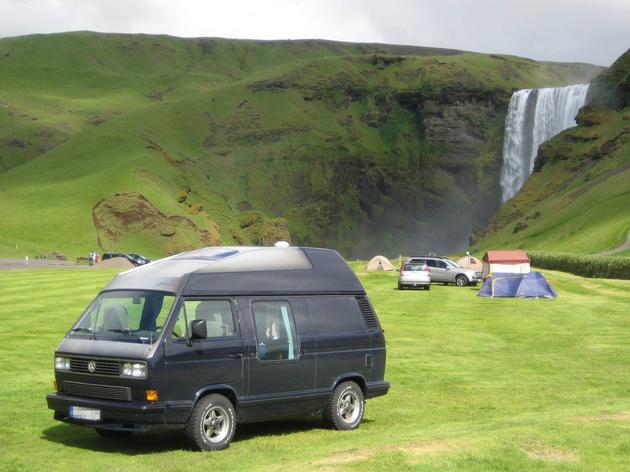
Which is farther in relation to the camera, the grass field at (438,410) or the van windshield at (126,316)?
the van windshield at (126,316)

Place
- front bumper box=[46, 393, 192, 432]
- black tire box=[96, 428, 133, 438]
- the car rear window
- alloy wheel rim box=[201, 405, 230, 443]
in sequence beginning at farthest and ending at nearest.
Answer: the car rear window
black tire box=[96, 428, 133, 438]
alloy wheel rim box=[201, 405, 230, 443]
front bumper box=[46, 393, 192, 432]

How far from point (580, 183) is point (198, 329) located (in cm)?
12379

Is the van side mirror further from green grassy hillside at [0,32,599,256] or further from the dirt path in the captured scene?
green grassy hillside at [0,32,599,256]

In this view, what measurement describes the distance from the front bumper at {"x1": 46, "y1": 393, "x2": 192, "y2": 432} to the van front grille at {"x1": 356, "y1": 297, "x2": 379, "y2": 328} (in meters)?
4.13

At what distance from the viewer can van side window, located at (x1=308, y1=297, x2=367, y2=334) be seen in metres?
15.0

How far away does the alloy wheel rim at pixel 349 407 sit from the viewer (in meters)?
15.1

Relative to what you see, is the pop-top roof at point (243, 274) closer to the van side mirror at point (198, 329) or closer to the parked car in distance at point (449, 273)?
the van side mirror at point (198, 329)

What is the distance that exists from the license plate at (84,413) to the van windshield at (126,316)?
1070mm

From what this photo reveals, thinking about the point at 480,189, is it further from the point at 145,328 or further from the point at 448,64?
the point at 145,328

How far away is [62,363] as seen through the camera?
13523 mm

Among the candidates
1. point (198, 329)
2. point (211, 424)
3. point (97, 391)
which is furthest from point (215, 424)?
point (97, 391)

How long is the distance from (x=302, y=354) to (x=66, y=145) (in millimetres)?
157438

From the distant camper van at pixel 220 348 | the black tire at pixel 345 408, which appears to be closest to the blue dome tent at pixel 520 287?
the distant camper van at pixel 220 348

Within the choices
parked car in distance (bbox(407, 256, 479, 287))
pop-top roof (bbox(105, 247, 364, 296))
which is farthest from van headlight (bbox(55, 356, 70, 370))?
parked car in distance (bbox(407, 256, 479, 287))
